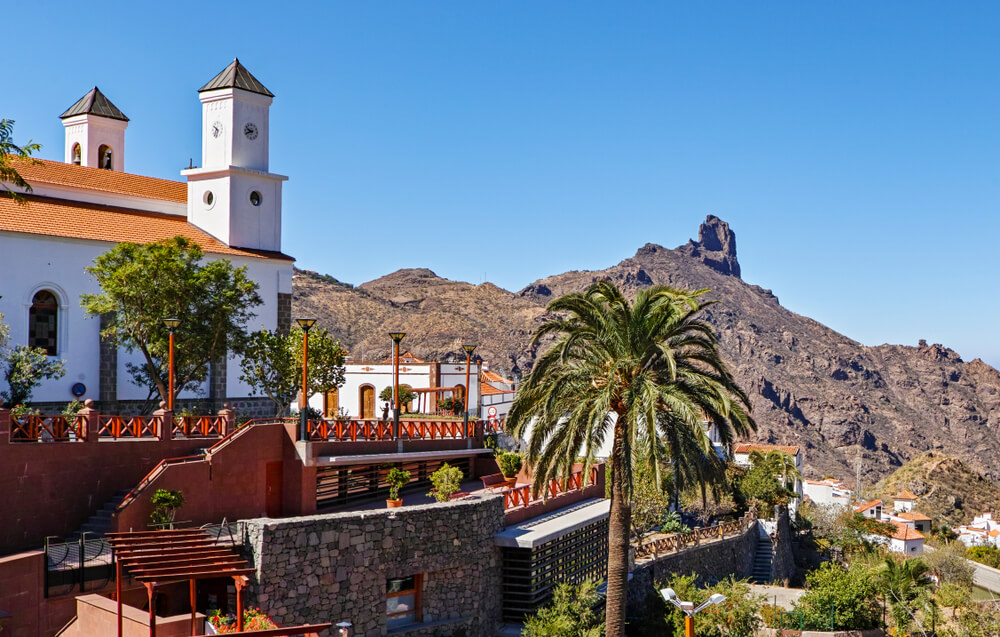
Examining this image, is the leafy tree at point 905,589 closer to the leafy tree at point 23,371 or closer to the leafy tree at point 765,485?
the leafy tree at point 765,485

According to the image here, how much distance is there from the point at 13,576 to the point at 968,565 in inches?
1858

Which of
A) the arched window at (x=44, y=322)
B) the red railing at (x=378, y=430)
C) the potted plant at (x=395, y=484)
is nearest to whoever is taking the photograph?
the potted plant at (x=395, y=484)

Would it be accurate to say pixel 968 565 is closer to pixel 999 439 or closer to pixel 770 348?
pixel 770 348

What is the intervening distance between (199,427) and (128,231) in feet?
44.1

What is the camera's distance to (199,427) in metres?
22.1

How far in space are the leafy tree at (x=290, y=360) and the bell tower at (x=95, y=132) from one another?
19.0 metres

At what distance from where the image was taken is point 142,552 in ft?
50.0

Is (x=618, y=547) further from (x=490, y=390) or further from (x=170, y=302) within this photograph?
(x=490, y=390)

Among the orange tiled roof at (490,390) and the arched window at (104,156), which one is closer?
the arched window at (104,156)

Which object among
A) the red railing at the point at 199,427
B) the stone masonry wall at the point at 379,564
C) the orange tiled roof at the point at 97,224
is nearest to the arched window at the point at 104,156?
the orange tiled roof at the point at 97,224

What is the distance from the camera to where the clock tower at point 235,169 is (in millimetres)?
36562

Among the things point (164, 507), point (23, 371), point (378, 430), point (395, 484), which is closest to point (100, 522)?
point (164, 507)

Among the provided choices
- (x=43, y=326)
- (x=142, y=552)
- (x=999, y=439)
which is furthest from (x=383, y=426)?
(x=999, y=439)

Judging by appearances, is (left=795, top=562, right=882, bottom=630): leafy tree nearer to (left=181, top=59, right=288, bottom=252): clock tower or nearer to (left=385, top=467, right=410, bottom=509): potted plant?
(left=385, top=467, right=410, bottom=509): potted plant
